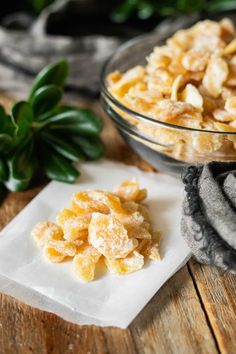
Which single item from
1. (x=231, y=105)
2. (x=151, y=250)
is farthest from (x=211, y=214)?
(x=231, y=105)

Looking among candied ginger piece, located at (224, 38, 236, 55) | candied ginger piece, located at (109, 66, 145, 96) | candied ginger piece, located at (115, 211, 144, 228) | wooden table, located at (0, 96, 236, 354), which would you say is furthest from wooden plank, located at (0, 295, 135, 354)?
candied ginger piece, located at (224, 38, 236, 55)

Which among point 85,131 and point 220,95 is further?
point 85,131

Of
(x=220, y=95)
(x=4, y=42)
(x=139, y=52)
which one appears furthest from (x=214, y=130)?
(x=4, y=42)

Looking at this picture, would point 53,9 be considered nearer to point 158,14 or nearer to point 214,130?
point 158,14

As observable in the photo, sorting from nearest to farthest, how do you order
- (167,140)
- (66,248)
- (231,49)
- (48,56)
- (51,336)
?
(51,336) < (66,248) < (167,140) < (231,49) < (48,56)

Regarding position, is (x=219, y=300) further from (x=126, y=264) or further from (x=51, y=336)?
(x=51, y=336)

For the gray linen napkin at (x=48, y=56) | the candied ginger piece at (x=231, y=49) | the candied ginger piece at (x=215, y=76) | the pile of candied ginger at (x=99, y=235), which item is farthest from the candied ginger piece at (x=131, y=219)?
the gray linen napkin at (x=48, y=56)

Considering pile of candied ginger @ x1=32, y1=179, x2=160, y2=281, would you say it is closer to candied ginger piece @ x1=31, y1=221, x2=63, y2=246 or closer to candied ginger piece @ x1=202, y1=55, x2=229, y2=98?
candied ginger piece @ x1=31, y1=221, x2=63, y2=246
